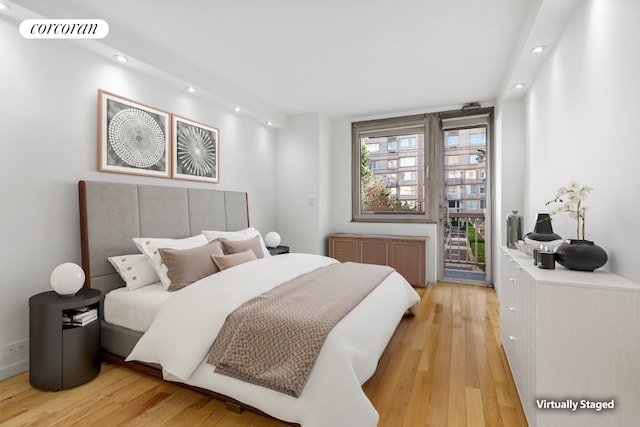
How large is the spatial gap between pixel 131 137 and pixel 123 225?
2.75ft

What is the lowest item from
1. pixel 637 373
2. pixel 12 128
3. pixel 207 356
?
pixel 207 356

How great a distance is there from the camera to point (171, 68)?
3.02 metres

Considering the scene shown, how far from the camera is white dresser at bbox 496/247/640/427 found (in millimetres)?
1264

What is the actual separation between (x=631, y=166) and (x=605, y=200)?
0.29 metres

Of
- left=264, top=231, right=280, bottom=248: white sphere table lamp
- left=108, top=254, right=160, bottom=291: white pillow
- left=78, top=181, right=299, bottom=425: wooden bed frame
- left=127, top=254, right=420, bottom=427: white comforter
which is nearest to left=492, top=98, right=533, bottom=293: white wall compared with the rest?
left=127, top=254, right=420, bottom=427: white comforter

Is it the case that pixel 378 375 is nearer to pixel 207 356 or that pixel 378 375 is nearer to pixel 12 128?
pixel 207 356

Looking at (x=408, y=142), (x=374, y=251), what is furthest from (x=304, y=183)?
(x=408, y=142)

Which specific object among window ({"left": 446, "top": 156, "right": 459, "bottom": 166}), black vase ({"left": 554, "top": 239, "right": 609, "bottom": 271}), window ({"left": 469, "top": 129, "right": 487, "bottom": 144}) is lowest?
black vase ({"left": 554, "top": 239, "right": 609, "bottom": 271})

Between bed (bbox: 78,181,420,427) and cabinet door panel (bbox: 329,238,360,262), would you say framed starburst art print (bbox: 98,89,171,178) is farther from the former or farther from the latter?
cabinet door panel (bbox: 329,238,360,262)

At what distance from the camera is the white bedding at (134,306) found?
218 cm

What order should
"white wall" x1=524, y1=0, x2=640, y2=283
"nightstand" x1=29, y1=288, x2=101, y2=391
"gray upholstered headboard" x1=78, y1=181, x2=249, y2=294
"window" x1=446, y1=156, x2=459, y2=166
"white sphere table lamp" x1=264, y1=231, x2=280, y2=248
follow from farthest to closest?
Result: "window" x1=446, y1=156, x2=459, y2=166, "white sphere table lamp" x1=264, y1=231, x2=280, y2=248, "gray upholstered headboard" x1=78, y1=181, x2=249, y2=294, "nightstand" x1=29, y1=288, x2=101, y2=391, "white wall" x1=524, y1=0, x2=640, y2=283

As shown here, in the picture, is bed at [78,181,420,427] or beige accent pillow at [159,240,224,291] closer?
bed at [78,181,420,427]

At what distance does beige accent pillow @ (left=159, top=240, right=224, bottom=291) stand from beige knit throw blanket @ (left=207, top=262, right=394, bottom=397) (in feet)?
2.52

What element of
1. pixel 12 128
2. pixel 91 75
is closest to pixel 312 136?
pixel 91 75
